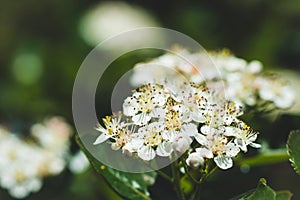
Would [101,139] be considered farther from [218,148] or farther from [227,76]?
[227,76]

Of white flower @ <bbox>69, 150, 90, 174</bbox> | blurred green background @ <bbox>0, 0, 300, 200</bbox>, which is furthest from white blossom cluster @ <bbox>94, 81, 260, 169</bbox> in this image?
blurred green background @ <bbox>0, 0, 300, 200</bbox>

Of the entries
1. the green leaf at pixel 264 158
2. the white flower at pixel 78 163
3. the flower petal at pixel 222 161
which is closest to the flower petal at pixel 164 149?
the flower petal at pixel 222 161

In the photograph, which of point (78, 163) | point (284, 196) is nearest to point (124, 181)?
point (284, 196)

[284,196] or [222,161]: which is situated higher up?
[222,161]

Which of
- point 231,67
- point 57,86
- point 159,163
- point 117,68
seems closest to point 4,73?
point 57,86

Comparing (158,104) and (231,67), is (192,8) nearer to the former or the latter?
(231,67)
